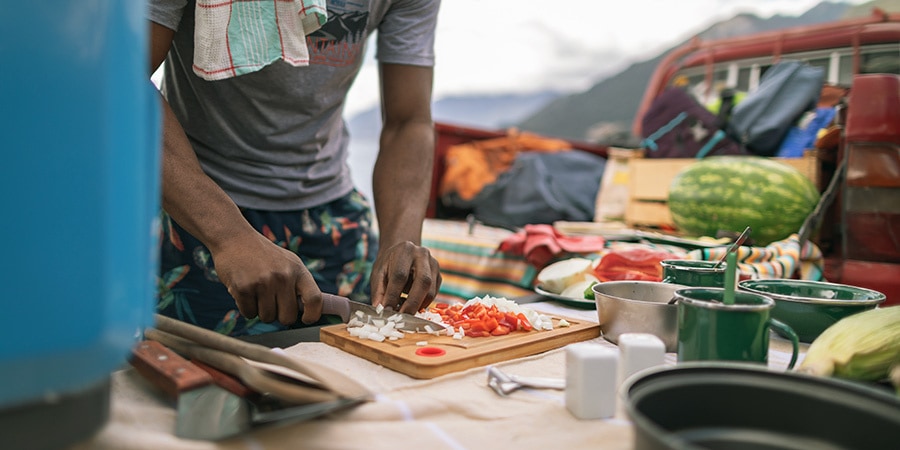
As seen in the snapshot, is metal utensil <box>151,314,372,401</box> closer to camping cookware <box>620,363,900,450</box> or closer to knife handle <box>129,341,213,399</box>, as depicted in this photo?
knife handle <box>129,341,213,399</box>

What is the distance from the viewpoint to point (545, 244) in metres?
2.35

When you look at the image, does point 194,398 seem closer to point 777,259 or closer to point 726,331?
point 726,331

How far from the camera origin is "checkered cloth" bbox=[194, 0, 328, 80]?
144 cm

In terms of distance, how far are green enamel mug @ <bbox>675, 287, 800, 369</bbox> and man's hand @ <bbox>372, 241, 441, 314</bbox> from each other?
0.60 meters

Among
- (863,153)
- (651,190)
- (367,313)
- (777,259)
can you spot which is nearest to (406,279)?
(367,313)

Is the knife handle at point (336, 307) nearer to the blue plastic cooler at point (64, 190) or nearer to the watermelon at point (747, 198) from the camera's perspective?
the blue plastic cooler at point (64, 190)

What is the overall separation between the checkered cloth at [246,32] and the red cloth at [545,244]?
123 centimetres

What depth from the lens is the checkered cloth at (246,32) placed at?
144cm

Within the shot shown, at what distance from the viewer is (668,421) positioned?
2.27 feet

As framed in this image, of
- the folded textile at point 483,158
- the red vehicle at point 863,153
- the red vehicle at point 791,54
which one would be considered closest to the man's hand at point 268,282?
the red vehicle at point 863,153

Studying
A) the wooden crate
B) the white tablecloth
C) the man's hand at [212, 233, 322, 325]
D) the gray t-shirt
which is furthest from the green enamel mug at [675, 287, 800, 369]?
the wooden crate

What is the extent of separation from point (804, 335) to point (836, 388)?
653 mm

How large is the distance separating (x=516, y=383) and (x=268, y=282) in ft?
1.81

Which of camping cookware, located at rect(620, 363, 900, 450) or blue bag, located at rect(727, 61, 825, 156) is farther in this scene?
blue bag, located at rect(727, 61, 825, 156)
